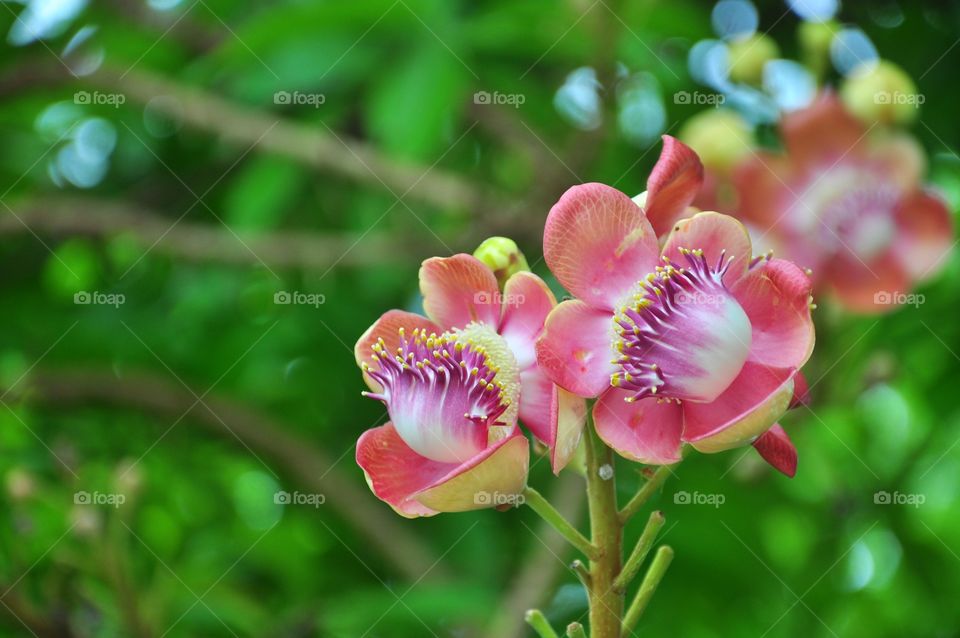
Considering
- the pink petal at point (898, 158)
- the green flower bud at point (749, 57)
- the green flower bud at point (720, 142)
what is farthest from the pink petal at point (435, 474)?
the pink petal at point (898, 158)

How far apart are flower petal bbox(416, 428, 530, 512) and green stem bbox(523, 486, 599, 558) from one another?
0.04ft

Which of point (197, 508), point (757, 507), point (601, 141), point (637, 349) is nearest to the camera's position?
point (637, 349)

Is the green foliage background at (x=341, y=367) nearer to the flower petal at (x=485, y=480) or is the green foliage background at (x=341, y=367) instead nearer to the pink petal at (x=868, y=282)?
the pink petal at (x=868, y=282)

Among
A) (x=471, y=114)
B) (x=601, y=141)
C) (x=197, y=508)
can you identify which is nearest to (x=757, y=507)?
(x=601, y=141)

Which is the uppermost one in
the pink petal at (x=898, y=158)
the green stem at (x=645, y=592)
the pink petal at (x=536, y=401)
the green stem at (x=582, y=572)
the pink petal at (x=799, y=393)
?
the pink petal at (x=536, y=401)

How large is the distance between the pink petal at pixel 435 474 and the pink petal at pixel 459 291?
9cm

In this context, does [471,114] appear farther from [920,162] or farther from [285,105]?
[920,162]

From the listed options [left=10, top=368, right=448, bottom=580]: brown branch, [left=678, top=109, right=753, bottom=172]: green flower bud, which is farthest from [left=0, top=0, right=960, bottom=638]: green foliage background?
[left=678, top=109, right=753, bottom=172]: green flower bud

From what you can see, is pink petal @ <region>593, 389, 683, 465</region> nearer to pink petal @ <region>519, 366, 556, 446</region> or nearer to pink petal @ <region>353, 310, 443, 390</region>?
pink petal @ <region>519, 366, 556, 446</region>

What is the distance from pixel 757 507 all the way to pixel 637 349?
124 cm

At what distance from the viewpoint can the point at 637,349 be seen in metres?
0.68

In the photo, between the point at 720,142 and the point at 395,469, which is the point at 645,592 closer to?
the point at 395,469

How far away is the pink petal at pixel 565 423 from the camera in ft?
2.05

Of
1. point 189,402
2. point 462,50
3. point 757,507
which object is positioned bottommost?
point 757,507
